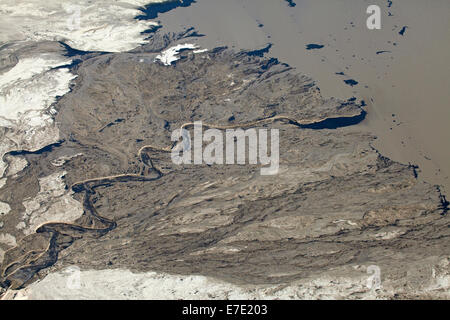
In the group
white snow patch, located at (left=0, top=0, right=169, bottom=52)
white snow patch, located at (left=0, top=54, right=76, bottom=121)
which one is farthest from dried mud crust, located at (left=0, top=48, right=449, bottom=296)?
white snow patch, located at (left=0, top=0, right=169, bottom=52)

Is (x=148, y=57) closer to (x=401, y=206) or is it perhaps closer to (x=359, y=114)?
(x=359, y=114)

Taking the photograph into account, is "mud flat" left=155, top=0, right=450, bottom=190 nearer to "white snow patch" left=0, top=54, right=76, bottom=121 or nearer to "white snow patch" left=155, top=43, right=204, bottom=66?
"white snow patch" left=155, top=43, right=204, bottom=66

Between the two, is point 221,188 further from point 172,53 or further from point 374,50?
point 374,50

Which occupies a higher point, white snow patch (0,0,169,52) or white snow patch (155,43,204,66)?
white snow patch (0,0,169,52)

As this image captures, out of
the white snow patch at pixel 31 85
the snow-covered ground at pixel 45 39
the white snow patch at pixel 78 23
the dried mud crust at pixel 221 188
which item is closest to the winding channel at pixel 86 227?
the dried mud crust at pixel 221 188

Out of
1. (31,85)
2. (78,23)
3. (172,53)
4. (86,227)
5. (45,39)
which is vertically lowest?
(86,227)

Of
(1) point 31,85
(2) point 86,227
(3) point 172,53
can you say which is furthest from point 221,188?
(1) point 31,85

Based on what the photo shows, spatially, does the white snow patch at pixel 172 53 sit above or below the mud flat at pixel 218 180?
above

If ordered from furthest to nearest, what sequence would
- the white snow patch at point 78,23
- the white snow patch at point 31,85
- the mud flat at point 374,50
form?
1. the white snow patch at point 78,23
2. the white snow patch at point 31,85
3. the mud flat at point 374,50

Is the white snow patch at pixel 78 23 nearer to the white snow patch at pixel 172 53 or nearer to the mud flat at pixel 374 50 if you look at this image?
the white snow patch at pixel 172 53
